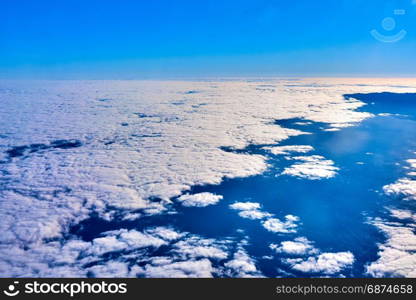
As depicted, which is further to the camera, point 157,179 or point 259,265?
point 157,179

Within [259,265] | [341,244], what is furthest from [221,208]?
[341,244]

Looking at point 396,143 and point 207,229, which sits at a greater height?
point 396,143

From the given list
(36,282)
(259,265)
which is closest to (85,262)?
(36,282)

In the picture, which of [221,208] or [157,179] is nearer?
[221,208]

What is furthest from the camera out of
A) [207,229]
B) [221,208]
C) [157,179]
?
[157,179]

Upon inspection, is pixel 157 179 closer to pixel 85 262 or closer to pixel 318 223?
pixel 85 262

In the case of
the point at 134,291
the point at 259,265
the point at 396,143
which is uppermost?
the point at 396,143

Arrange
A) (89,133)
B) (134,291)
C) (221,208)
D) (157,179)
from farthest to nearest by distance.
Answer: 1. (89,133)
2. (157,179)
3. (221,208)
4. (134,291)

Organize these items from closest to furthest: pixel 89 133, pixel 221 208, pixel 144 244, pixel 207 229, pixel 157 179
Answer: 1. pixel 144 244
2. pixel 207 229
3. pixel 221 208
4. pixel 157 179
5. pixel 89 133

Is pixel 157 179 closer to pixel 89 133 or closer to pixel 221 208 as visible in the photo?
pixel 221 208
